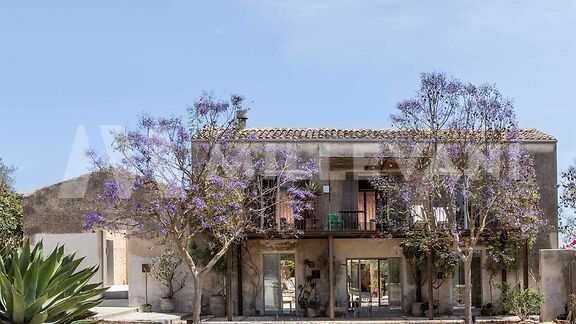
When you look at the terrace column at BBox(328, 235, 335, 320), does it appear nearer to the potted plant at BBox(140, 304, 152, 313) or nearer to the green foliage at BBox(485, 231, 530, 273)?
the green foliage at BBox(485, 231, 530, 273)

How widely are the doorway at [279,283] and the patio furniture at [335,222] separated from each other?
176 centimetres

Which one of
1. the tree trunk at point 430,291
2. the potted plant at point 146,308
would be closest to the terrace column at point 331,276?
the tree trunk at point 430,291

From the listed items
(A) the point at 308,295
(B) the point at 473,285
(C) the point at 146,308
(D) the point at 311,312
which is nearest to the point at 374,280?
(A) the point at 308,295

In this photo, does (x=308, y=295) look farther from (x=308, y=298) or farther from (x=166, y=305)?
(x=166, y=305)

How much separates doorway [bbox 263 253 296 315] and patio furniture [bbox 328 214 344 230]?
5.79 feet

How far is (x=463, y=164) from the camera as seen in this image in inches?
1005

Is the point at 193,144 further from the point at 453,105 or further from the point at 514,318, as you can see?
the point at 514,318

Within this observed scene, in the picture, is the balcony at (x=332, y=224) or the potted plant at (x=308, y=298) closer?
the balcony at (x=332, y=224)

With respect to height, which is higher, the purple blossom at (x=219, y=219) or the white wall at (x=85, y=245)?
the purple blossom at (x=219, y=219)

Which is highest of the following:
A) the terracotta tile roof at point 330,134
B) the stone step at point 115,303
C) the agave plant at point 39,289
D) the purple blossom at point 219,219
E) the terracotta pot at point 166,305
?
the terracotta tile roof at point 330,134

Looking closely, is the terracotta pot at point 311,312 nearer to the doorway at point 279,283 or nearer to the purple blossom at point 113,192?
the doorway at point 279,283

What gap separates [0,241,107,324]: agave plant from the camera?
11.6 m

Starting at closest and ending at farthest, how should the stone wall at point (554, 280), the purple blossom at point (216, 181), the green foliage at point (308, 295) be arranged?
the purple blossom at point (216, 181) < the stone wall at point (554, 280) < the green foliage at point (308, 295)

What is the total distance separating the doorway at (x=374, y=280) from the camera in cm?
2945
